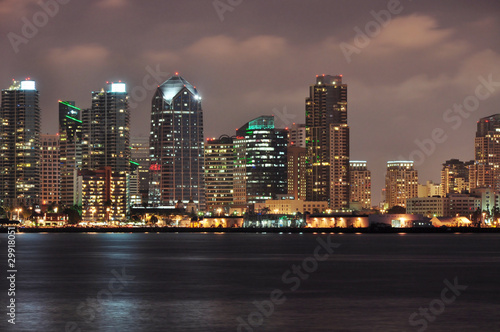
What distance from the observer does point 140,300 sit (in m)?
64.4

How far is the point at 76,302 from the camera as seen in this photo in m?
63.4

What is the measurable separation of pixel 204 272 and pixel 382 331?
149 feet

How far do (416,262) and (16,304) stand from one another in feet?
208

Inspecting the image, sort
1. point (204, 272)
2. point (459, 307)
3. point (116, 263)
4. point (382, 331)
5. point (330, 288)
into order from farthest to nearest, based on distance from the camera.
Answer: point (116, 263) < point (204, 272) < point (330, 288) < point (459, 307) < point (382, 331)

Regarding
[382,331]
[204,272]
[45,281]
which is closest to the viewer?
[382,331]

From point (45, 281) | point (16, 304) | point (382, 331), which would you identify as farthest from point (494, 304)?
point (45, 281)

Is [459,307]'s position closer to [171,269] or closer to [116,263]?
[171,269]

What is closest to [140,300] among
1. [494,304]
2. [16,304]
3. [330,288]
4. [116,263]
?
[16,304]

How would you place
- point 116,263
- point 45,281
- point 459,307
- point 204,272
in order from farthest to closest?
1. point 116,263
2. point 204,272
3. point 45,281
4. point 459,307

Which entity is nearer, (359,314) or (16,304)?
(359,314)

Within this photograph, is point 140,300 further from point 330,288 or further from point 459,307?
point 459,307

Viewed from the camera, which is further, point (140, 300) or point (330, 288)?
point (330, 288)

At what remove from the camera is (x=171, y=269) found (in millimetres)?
97250

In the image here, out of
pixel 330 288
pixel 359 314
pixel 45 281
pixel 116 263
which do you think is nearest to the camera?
pixel 359 314
